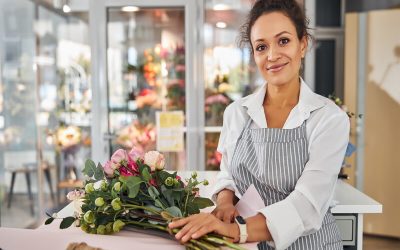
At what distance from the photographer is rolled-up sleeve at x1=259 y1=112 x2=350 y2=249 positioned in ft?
3.96

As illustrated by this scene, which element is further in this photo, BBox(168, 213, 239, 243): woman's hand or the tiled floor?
Answer: the tiled floor

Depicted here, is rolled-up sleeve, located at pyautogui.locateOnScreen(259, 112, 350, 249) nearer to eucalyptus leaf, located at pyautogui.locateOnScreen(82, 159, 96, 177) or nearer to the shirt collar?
the shirt collar

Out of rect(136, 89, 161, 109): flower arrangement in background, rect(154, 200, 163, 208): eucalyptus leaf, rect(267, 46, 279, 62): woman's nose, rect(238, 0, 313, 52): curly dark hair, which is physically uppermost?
rect(238, 0, 313, 52): curly dark hair

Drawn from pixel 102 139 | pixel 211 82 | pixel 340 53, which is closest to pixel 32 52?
pixel 102 139

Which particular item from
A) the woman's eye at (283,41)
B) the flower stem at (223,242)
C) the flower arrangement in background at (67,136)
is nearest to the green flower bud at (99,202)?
the flower stem at (223,242)

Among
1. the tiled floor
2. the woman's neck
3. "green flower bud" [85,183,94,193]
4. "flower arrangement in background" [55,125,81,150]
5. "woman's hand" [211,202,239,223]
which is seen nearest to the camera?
"green flower bud" [85,183,94,193]

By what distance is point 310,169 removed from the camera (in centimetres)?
128

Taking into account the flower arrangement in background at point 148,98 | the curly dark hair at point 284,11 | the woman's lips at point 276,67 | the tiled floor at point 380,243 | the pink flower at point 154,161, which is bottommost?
the tiled floor at point 380,243

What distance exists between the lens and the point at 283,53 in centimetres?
133

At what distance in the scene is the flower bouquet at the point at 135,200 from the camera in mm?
1142

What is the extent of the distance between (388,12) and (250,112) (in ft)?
11.2

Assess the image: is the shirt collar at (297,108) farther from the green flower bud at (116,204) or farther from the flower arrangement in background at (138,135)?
the flower arrangement in background at (138,135)

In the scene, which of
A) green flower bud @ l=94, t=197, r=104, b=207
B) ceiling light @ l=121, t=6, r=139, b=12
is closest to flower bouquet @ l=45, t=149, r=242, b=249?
green flower bud @ l=94, t=197, r=104, b=207

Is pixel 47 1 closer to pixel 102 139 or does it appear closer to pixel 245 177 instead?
pixel 102 139
